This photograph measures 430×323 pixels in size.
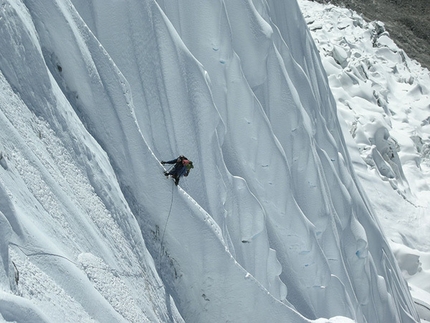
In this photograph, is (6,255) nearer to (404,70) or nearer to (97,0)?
(97,0)

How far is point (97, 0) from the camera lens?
288 inches

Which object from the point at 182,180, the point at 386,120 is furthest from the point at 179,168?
the point at 386,120

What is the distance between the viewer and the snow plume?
5.17 m

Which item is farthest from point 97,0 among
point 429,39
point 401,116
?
point 429,39

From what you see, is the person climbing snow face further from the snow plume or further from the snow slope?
the snow slope

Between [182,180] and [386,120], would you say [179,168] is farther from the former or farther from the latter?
[386,120]

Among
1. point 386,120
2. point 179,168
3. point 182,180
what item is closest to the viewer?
point 179,168

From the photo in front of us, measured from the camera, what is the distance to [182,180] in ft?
25.3

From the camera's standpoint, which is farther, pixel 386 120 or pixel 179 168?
pixel 386 120

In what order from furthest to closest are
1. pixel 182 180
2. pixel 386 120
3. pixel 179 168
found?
pixel 386 120 → pixel 182 180 → pixel 179 168

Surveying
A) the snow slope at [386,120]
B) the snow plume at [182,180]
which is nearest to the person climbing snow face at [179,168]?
the snow plume at [182,180]

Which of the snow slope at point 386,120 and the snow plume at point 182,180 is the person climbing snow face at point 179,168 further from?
the snow slope at point 386,120

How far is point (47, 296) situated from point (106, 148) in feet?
7.87

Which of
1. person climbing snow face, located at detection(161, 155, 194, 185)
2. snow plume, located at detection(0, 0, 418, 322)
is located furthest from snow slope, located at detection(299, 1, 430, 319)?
person climbing snow face, located at detection(161, 155, 194, 185)
